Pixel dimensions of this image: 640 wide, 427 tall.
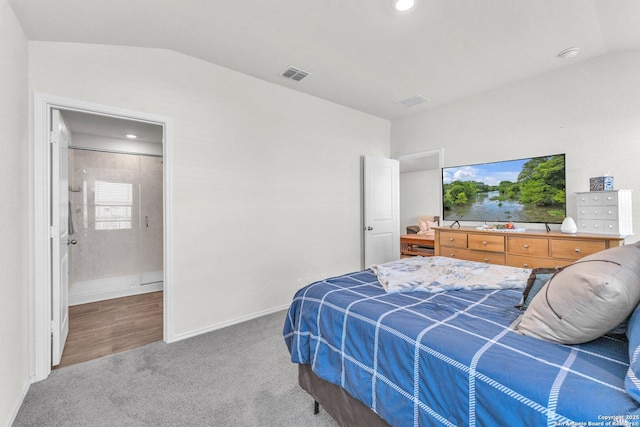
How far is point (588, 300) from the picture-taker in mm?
966

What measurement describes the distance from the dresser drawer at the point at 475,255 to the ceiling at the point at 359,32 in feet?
6.66

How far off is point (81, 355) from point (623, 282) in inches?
142

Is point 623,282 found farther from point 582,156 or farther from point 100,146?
point 100,146

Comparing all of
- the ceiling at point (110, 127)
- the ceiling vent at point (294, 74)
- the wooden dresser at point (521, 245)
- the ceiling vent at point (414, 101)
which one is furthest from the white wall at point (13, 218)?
the wooden dresser at point (521, 245)

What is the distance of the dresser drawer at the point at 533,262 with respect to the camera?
→ 2857 mm

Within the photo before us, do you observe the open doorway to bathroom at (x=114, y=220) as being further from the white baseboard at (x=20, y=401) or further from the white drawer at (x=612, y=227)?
the white drawer at (x=612, y=227)

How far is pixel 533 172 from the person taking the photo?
332 centimetres

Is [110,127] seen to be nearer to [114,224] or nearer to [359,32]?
[114,224]

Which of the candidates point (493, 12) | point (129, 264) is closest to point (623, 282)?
point (493, 12)

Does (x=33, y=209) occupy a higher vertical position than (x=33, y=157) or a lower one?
lower

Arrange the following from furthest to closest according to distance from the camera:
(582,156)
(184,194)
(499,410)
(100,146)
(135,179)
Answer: (135,179), (100,146), (582,156), (184,194), (499,410)

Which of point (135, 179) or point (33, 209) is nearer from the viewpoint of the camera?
point (33, 209)

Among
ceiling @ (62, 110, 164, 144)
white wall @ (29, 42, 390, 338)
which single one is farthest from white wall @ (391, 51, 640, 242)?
ceiling @ (62, 110, 164, 144)

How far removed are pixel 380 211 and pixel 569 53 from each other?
108 inches
